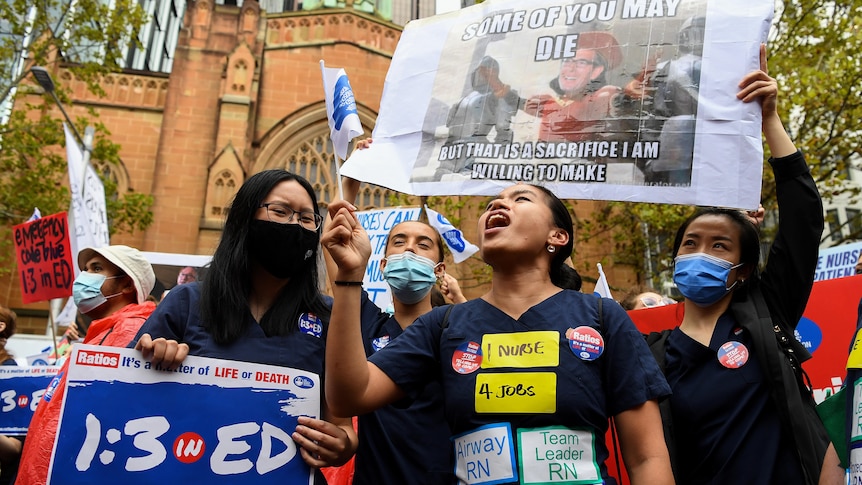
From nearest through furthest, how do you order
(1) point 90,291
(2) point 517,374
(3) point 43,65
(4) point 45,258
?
(2) point 517,374
(1) point 90,291
(4) point 45,258
(3) point 43,65

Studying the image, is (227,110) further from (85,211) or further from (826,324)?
(826,324)

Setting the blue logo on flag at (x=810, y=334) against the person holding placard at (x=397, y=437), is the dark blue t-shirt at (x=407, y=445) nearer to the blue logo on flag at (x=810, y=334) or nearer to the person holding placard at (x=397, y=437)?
the person holding placard at (x=397, y=437)

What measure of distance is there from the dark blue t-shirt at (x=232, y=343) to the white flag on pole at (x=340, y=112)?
0.76 metres

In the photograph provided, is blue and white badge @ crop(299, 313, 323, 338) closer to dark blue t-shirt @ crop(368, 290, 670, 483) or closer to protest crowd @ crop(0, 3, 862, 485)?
protest crowd @ crop(0, 3, 862, 485)

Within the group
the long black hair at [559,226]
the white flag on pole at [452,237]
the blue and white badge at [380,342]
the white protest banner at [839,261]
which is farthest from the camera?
the white protest banner at [839,261]

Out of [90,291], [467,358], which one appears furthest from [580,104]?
[90,291]

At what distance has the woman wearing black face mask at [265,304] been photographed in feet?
7.13

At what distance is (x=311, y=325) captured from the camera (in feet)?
7.91

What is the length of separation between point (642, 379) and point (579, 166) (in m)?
1.38

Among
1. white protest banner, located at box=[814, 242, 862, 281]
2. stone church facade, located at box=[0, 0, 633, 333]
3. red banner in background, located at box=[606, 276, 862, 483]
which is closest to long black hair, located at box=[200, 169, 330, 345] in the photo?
red banner in background, located at box=[606, 276, 862, 483]

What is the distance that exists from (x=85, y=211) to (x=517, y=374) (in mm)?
8366

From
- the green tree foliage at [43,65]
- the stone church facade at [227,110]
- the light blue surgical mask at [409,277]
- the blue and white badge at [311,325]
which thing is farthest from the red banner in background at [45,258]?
the stone church facade at [227,110]

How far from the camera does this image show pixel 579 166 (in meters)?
3.13

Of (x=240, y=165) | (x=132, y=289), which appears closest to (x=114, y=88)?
(x=240, y=165)
